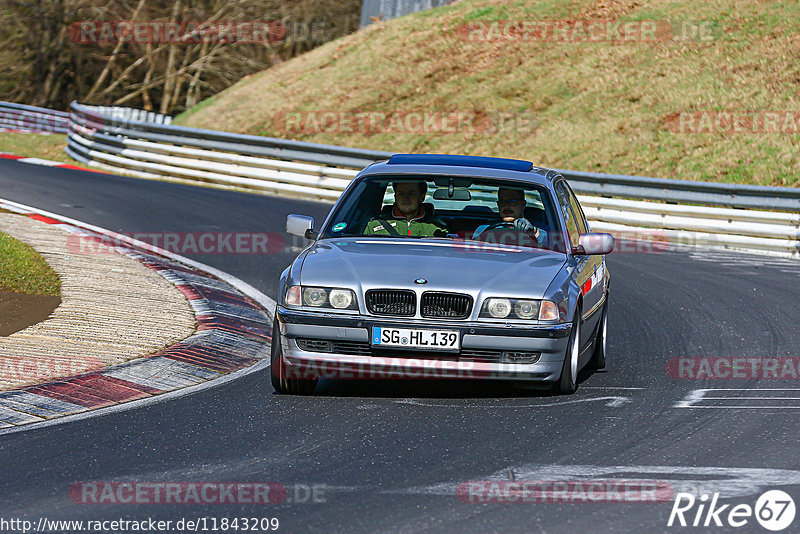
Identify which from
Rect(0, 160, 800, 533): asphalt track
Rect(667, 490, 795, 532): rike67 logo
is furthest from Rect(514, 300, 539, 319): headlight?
Rect(667, 490, 795, 532): rike67 logo

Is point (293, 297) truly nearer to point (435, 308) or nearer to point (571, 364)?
point (435, 308)

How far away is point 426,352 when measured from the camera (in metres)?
7.29

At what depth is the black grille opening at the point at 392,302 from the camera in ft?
24.0

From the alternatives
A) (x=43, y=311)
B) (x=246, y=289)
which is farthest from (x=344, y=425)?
(x=246, y=289)

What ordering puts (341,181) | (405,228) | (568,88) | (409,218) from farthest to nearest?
(568,88), (341,181), (409,218), (405,228)

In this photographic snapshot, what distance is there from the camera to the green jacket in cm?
861

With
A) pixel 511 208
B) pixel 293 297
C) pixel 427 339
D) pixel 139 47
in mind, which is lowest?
pixel 427 339

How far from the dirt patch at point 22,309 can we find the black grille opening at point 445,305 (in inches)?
143

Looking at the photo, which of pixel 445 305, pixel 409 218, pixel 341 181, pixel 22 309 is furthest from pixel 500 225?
pixel 341 181

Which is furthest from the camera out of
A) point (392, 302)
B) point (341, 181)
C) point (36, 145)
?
point (36, 145)

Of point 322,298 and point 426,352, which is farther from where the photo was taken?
point 322,298

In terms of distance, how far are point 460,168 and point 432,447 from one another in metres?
2.93

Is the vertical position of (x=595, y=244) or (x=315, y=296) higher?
(x=595, y=244)

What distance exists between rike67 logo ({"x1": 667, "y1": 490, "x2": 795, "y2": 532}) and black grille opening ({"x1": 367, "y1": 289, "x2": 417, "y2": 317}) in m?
2.32
